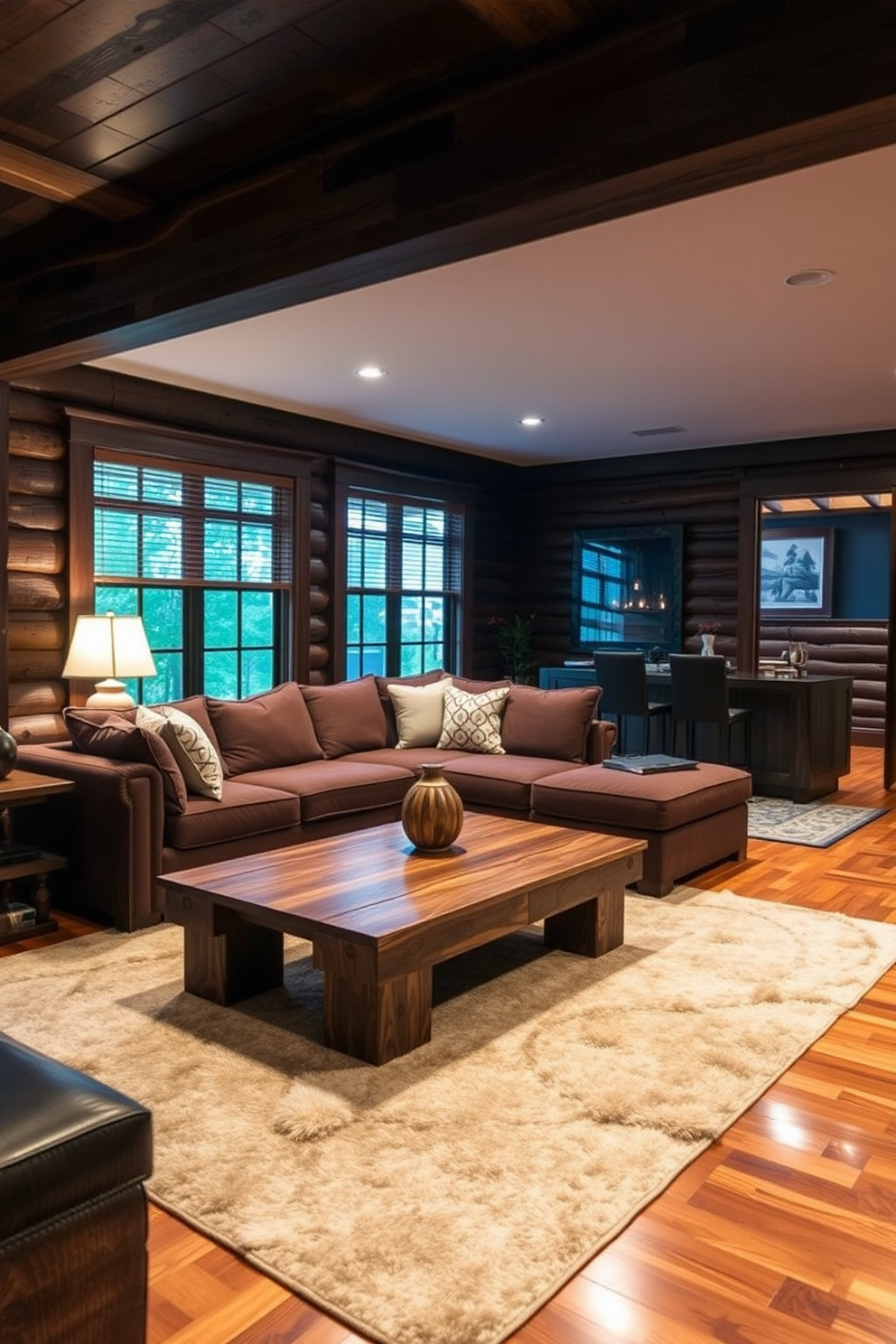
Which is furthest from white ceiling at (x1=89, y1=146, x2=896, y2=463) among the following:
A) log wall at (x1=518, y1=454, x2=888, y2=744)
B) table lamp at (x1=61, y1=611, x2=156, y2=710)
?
table lamp at (x1=61, y1=611, x2=156, y2=710)

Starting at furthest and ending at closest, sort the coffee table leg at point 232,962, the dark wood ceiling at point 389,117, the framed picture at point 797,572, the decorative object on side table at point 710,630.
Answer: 1. the framed picture at point 797,572
2. the decorative object on side table at point 710,630
3. the coffee table leg at point 232,962
4. the dark wood ceiling at point 389,117

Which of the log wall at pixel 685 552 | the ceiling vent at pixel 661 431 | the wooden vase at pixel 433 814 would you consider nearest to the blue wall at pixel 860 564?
the log wall at pixel 685 552

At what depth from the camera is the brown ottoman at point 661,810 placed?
439cm

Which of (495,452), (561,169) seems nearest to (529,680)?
(495,452)

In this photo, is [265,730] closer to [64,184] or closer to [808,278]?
[64,184]

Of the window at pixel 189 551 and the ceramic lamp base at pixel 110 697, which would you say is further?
the window at pixel 189 551

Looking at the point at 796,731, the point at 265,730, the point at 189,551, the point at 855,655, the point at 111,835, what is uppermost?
the point at 189,551

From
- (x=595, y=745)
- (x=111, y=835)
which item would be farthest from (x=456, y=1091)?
(x=595, y=745)

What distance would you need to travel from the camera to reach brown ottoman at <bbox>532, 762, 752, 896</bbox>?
4391mm

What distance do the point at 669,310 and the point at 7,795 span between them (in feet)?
11.4

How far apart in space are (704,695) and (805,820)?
1.02 m

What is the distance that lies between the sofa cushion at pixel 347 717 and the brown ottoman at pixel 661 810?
1324 mm

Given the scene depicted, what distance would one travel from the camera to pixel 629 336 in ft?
16.2

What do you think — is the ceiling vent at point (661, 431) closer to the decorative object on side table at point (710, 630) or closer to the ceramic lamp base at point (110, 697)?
the decorative object on side table at point (710, 630)
